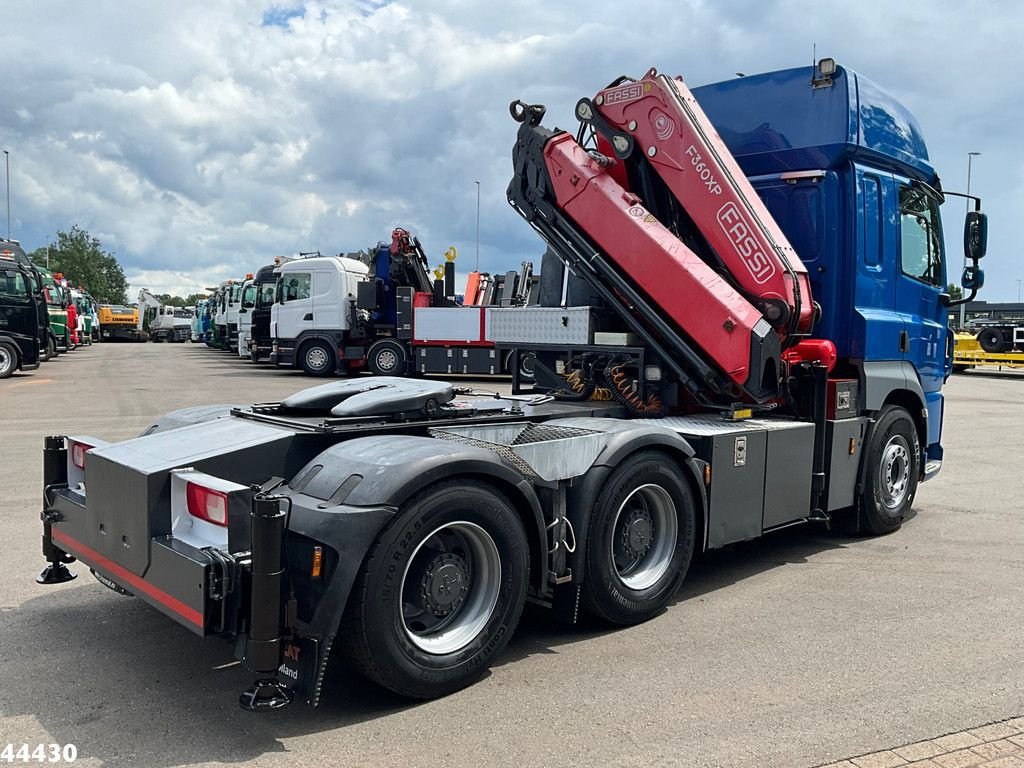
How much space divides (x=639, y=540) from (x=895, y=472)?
10.9 ft

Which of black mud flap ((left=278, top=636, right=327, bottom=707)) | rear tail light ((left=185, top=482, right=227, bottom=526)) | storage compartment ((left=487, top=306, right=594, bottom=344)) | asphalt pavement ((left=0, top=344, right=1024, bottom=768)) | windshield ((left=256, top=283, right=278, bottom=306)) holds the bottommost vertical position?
asphalt pavement ((left=0, top=344, right=1024, bottom=768))

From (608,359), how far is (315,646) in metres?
3.59

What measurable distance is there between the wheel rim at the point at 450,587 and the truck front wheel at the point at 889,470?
3.85 metres

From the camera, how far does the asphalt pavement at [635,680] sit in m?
3.34

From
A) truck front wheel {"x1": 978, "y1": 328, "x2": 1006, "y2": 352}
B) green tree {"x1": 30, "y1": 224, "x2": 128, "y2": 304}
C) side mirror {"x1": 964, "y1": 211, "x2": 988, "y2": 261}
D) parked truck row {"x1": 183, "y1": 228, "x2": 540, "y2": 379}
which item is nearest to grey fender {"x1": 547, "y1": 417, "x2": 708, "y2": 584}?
side mirror {"x1": 964, "y1": 211, "x2": 988, "y2": 261}

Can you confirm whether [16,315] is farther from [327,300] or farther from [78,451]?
[78,451]

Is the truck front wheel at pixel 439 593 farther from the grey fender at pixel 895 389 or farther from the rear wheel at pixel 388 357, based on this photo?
the rear wheel at pixel 388 357

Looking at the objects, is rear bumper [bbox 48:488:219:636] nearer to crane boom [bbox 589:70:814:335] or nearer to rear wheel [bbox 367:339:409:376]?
crane boom [bbox 589:70:814:335]

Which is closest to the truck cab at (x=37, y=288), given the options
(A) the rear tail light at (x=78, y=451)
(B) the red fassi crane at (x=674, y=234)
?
(B) the red fassi crane at (x=674, y=234)

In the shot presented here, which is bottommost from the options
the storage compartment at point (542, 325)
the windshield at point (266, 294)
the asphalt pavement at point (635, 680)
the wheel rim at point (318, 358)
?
the asphalt pavement at point (635, 680)

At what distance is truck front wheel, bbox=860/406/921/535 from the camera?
6.69 m

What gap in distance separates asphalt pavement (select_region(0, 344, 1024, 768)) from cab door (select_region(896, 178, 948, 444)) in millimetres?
1600

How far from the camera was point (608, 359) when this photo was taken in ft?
20.9

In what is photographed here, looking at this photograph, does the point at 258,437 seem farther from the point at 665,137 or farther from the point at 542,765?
the point at 665,137
